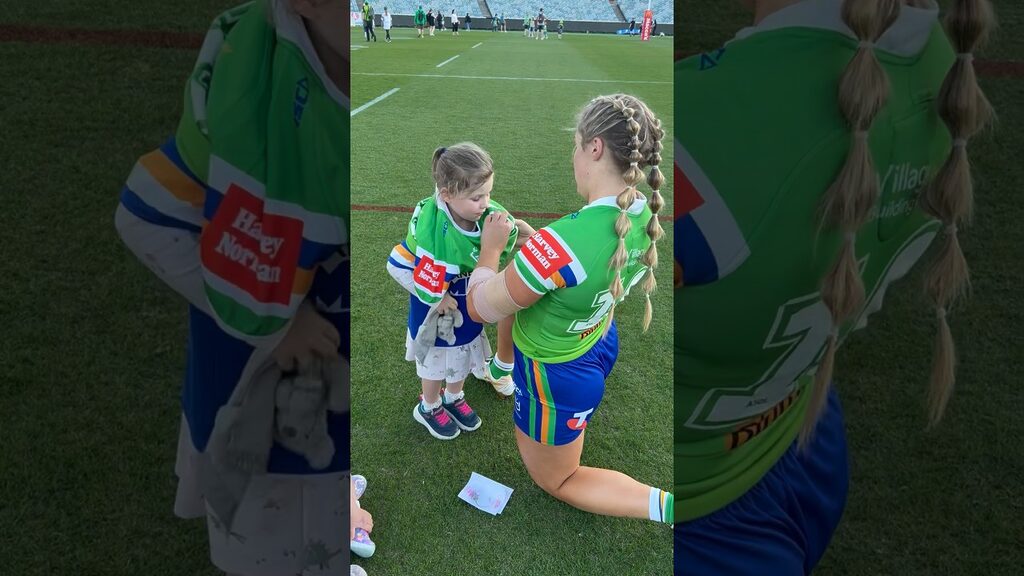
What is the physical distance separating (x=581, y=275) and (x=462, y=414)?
2.55ft

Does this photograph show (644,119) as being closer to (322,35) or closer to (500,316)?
(500,316)

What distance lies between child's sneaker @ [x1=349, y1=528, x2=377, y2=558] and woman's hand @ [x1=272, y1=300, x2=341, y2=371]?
69cm

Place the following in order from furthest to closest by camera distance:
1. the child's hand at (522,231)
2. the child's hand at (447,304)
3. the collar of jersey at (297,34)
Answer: the child's hand at (447,304)
the child's hand at (522,231)
the collar of jersey at (297,34)

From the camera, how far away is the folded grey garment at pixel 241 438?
1.48 ft

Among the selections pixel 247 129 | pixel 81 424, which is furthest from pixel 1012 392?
pixel 81 424

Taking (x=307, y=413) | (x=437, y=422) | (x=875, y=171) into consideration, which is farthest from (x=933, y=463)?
(x=307, y=413)

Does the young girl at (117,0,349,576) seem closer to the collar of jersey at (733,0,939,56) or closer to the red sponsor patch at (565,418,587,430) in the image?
the collar of jersey at (733,0,939,56)

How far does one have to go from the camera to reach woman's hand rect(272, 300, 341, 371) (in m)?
0.42

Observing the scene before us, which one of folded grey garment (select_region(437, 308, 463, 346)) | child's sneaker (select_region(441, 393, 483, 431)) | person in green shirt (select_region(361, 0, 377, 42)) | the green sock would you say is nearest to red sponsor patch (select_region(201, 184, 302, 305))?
person in green shirt (select_region(361, 0, 377, 42))

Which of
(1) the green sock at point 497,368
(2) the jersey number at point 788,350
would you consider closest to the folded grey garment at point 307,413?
(2) the jersey number at point 788,350

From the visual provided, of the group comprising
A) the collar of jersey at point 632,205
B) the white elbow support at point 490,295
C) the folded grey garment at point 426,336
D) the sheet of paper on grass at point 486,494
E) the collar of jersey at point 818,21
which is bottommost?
the sheet of paper on grass at point 486,494

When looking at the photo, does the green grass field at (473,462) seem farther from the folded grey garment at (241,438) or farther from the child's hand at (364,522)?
the folded grey garment at (241,438)

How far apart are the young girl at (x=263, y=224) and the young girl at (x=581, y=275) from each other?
1.30 feet

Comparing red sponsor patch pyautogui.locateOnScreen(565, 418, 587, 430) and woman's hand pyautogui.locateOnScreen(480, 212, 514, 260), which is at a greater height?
woman's hand pyautogui.locateOnScreen(480, 212, 514, 260)
